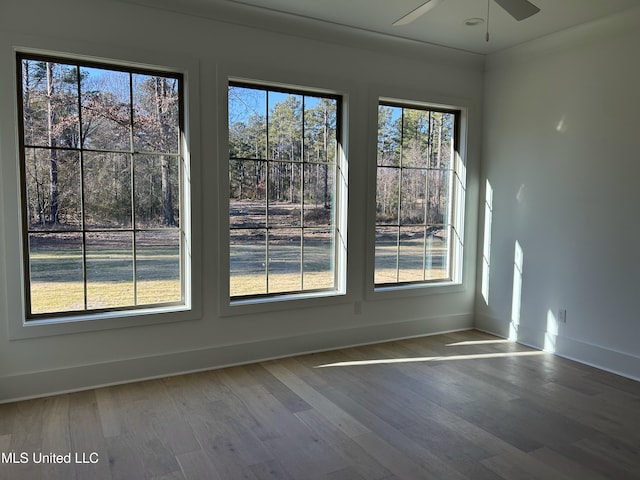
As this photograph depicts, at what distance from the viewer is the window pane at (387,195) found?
445 centimetres

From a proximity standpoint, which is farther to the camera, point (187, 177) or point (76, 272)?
point (187, 177)

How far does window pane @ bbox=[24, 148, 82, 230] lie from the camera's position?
317 cm

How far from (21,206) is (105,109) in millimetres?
872

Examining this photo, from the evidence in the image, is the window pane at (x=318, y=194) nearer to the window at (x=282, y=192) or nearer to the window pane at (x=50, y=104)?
the window at (x=282, y=192)

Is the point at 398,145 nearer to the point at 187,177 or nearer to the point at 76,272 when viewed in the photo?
the point at 187,177

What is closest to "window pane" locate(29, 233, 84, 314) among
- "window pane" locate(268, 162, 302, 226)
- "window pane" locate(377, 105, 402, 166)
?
"window pane" locate(268, 162, 302, 226)

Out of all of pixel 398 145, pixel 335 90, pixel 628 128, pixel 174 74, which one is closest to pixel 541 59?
pixel 628 128

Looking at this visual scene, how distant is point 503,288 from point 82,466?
3873 millimetres

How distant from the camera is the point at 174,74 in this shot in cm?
351

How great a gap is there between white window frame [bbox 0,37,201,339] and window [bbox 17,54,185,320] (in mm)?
53

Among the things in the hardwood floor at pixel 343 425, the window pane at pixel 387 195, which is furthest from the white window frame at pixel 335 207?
the hardwood floor at pixel 343 425

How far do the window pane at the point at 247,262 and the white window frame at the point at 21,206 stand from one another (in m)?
0.32

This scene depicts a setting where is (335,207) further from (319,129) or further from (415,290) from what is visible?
(415,290)

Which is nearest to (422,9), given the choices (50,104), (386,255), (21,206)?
(386,255)
